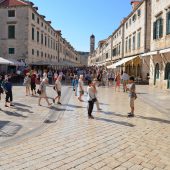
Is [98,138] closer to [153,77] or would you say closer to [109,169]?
[109,169]

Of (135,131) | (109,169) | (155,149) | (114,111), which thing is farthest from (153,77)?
(109,169)

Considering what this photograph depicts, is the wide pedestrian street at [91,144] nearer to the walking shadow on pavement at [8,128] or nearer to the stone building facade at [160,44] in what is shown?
the walking shadow on pavement at [8,128]

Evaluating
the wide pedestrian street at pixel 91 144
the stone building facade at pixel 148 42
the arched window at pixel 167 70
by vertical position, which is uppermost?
the stone building facade at pixel 148 42

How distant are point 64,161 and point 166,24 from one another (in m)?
18.3

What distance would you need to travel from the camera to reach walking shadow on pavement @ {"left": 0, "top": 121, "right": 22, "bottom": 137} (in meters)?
7.58

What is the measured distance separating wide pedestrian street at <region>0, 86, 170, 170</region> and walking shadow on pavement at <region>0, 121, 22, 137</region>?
0.18 m

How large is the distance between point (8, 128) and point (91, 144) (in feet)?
9.91

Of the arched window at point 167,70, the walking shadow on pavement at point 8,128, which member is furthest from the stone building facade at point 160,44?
the walking shadow on pavement at point 8,128

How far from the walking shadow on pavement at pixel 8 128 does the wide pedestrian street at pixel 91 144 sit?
0.18 m

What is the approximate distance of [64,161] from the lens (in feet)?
18.0

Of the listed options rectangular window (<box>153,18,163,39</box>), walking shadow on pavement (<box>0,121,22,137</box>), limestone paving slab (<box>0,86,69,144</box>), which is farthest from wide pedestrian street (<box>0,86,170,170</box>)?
rectangular window (<box>153,18,163,39</box>)

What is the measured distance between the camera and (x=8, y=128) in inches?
325

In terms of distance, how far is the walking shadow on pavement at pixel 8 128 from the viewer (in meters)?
7.58

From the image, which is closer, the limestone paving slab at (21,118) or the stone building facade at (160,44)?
the limestone paving slab at (21,118)
